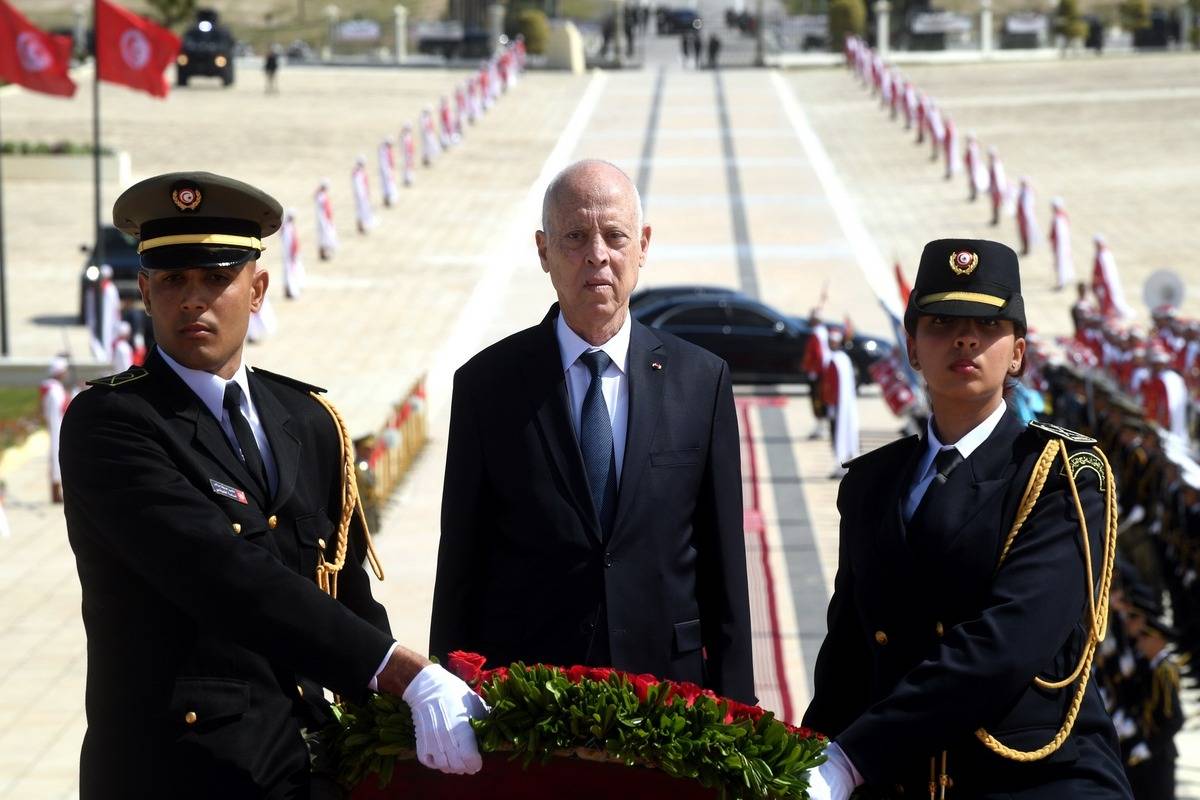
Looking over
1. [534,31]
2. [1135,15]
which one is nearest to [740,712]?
[534,31]

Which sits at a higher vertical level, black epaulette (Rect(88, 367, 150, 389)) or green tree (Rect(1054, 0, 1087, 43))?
green tree (Rect(1054, 0, 1087, 43))

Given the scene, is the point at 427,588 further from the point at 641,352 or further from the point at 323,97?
the point at 323,97

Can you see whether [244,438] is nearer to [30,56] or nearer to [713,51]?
[30,56]

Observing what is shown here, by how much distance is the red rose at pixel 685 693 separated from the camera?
357 cm

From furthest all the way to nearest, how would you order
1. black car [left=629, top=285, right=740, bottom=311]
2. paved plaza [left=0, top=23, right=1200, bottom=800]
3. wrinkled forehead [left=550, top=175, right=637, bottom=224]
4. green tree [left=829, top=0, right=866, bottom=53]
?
1. green tree [left=829, top=0, right=866, bottom=53]
2. black car [left=629, top=285, right=740, bottom=311]
3. paved plaza [left=0, top=23, right=1200, bottom=800]
4. wrinkled forehead [left=550, top=175, right=637, bottom=224]

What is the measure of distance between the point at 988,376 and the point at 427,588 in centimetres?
937

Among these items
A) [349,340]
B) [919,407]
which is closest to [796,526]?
[919,407]

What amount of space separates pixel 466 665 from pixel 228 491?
57 cm

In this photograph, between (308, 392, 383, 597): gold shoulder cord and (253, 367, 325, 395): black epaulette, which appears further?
(253, 367, 325, 395): black epaulette

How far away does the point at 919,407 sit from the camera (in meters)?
16.0

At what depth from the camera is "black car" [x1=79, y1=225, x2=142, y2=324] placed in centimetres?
2383

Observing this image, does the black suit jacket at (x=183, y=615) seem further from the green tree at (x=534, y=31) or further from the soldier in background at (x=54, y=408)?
the green tree at (x=534, y=31)

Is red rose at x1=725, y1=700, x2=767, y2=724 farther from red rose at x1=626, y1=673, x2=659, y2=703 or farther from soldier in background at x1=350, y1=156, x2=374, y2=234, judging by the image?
soldier in background at x1=350, y1=156, x2=374, y2=234

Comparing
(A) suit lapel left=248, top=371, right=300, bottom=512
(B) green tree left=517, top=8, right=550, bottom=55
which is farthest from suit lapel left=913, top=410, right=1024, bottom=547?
(B) green tree left=517, top=8, right=550, bottom=55
